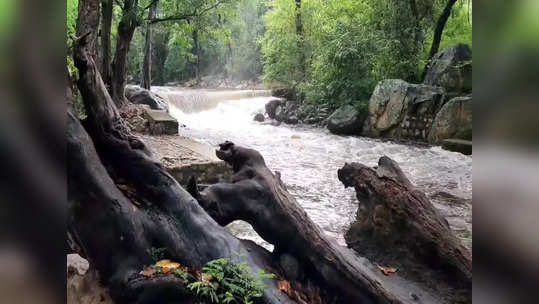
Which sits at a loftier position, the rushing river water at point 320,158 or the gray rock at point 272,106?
the gray rock at point 272,106

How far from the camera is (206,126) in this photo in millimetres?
10992

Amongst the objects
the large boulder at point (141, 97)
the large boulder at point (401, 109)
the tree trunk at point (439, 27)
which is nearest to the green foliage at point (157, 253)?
the large boulder at point (401, 109)

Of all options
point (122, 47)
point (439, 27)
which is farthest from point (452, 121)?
point (122, 47)

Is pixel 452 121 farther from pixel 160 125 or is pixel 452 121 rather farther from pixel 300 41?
pixel 300 41

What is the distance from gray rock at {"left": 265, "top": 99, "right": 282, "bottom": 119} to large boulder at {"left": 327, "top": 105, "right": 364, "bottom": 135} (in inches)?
98.8

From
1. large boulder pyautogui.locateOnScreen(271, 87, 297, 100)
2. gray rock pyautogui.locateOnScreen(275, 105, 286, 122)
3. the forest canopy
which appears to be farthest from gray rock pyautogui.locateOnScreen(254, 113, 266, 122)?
large boulder pyautogui.locateOnScreen(271, 87, 297, 100)

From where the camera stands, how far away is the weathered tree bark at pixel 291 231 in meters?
2.12

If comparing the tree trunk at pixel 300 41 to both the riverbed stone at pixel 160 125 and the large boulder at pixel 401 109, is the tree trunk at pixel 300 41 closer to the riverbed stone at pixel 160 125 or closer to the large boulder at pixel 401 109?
the large boulder at pixel 401 109

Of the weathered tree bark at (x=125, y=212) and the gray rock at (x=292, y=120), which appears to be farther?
the gray rock at (x=292, y=120)

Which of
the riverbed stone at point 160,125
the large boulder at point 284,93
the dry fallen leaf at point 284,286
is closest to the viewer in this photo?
the dry fallen leaf at point 284,286

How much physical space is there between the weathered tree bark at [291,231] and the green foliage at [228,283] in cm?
34

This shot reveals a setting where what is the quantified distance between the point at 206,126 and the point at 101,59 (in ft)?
13.0

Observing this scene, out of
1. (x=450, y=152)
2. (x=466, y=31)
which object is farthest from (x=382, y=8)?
(x=450, y=152)
